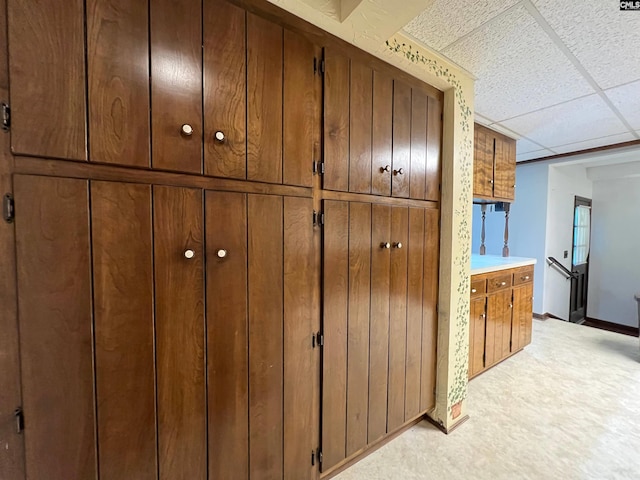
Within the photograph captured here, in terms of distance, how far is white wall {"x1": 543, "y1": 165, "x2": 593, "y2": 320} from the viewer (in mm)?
3711

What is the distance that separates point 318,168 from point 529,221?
411cm

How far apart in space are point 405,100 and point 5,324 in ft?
6.23

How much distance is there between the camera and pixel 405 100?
1.50 metres

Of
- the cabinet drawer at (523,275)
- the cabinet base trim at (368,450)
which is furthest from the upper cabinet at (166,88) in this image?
the cabinet drawer at (523,275)

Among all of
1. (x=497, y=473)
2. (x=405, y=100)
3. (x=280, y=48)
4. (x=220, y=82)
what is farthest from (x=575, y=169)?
(x=220, y=82)

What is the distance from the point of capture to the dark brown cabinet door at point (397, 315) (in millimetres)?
1485

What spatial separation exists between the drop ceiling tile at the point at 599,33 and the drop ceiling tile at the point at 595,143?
163 centimetres

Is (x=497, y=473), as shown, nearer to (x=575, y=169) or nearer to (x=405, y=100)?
(x=405, y=100)

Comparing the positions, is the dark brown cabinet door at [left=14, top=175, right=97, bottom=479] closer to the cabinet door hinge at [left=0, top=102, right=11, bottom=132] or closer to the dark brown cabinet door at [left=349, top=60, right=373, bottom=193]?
the cabinet door hinge at [left=0, top=102, right=11, bottom=132]

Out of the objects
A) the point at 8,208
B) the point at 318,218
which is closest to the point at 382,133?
the point at 318,218

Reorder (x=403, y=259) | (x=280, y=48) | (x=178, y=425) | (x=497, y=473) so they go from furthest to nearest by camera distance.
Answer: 1. (x=403, y=259)
2. (x=497, y=473)
3. (x=280, y=48)
4. (x=178, y=425)

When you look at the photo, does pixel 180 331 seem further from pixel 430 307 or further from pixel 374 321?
pixel 430 307

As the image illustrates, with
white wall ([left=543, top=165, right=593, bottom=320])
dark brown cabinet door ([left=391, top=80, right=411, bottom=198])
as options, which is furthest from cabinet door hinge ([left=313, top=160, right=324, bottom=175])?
white wall ([left=543, top=165, right=593, bottom=320])

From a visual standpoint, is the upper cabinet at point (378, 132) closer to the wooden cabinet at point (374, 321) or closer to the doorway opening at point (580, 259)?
the wooden cabinet at point (374, 321)
